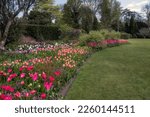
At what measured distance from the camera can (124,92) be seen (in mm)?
5727

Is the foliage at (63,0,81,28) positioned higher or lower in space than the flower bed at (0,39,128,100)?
higher

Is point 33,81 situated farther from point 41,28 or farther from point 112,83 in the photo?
point 41,28

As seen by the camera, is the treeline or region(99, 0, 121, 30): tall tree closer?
the treeline

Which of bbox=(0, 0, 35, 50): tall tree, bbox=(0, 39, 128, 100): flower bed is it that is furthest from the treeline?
bbox=(0, 39, 128, 100): flower bed

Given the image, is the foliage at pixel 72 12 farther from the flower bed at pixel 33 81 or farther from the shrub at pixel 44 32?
the flower bed at pixel 33 81

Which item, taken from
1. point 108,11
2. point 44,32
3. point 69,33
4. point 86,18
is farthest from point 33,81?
point 108,11

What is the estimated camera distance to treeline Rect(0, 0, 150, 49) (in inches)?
573

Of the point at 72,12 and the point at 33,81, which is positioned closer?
the point at 33,81

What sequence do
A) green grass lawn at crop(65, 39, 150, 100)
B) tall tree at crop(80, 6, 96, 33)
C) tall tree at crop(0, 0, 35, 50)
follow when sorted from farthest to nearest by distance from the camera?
tall tree at crop(80, 6, 96, 33) < tall tree at crop(0, 0, 35, 50) < green grass lawn at crop(65, 39, 150, 100)

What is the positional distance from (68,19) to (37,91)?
103ft

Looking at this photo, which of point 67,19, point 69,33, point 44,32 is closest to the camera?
point 44,32

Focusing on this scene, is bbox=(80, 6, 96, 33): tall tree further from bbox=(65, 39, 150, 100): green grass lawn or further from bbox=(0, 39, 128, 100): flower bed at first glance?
bbox=(0, 39, 128, 100): flower bed

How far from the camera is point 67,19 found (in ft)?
118

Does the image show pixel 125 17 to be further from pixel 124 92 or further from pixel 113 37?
pixel 124 92
